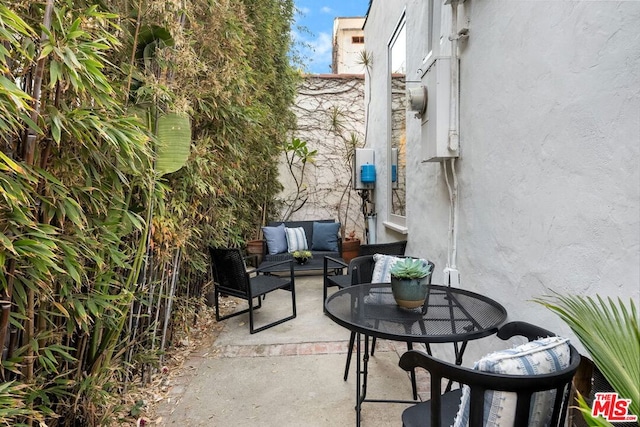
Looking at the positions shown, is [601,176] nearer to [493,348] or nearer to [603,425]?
[603,425]

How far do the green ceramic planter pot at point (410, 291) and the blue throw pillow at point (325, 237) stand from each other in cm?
361

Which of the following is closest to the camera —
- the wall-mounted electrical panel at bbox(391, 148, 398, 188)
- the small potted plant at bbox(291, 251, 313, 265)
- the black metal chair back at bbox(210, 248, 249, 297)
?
the black metal chair back at bbox(210, 248, 249, 297)

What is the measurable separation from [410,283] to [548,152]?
2.69ft

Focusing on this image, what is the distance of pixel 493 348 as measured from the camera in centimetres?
179

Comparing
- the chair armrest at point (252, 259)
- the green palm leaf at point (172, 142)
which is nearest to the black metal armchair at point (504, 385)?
the green palm leaf at point (172, 142)

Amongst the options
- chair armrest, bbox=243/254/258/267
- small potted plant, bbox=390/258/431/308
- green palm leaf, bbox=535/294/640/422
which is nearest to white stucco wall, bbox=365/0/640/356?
green palm leaf, bbox=535/294/640/422

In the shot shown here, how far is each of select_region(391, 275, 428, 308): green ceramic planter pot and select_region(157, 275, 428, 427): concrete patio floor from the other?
84 cm

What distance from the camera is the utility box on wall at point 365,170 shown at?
5.22 m

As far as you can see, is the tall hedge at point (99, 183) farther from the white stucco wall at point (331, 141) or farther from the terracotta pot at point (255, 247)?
the white stucco wall at point (331, 141)

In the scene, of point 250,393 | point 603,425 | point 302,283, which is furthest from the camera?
point 302,283

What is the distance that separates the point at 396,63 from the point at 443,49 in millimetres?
2007

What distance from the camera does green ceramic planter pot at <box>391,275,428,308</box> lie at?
1586 mm

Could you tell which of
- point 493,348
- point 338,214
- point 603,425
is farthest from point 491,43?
point 338,214

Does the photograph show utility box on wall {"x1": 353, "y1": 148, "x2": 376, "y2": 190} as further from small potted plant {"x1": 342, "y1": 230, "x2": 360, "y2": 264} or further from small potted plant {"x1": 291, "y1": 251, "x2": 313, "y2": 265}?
small potted plant {"x1": 291, "y1": 251, "x2": 313, "y2": 265}
